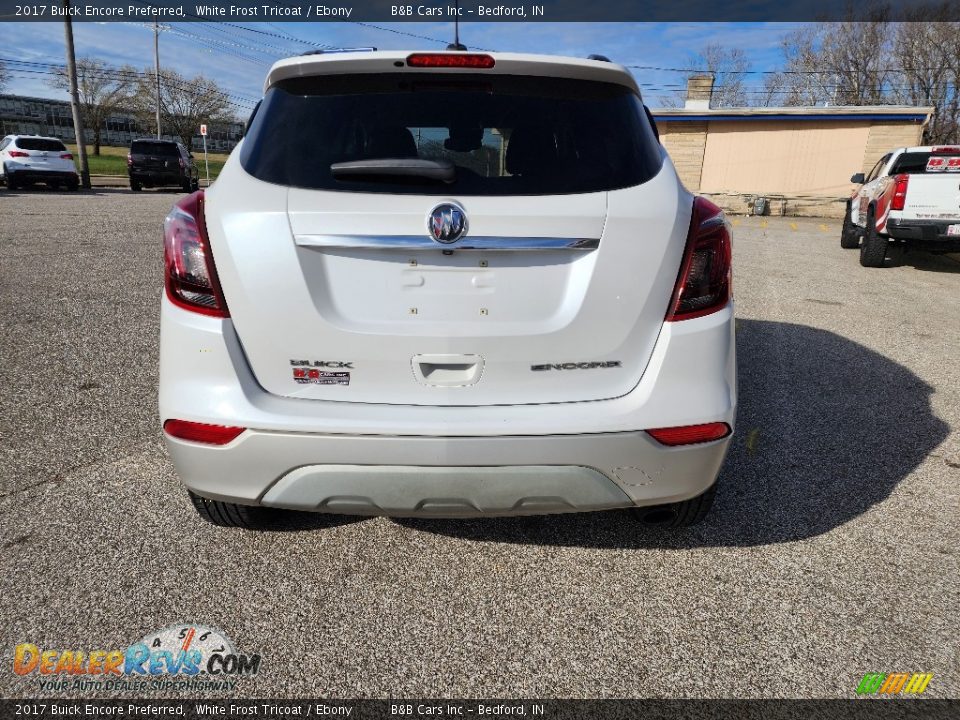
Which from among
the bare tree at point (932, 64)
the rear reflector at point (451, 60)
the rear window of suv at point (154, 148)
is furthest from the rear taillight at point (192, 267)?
the bare tree at point (932, 64)

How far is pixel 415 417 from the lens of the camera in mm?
2037

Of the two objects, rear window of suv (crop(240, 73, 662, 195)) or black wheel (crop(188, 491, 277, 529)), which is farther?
black wheel (crop(188, 491, 277, 529))

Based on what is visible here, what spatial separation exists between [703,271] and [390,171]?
1.05 m

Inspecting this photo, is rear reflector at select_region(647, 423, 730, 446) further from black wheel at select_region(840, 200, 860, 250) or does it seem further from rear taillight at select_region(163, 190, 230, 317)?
black wheel at select_region(840, 200, 860, 250)

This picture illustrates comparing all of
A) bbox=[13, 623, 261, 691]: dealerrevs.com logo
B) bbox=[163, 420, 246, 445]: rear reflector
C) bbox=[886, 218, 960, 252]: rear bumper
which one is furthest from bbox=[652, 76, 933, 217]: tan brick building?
bbox=[13, 623, 261, 691]: dealerrevs.com logo

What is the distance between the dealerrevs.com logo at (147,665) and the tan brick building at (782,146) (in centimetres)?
2645

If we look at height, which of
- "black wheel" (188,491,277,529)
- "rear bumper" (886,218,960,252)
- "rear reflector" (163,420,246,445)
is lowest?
"rear bumper" (886,218,960,252)

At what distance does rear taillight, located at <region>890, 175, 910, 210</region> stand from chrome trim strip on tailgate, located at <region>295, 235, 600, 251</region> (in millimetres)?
9848

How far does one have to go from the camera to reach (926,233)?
31.6ft

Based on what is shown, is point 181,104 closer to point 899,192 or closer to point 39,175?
point 39,175

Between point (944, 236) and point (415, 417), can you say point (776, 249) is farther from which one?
point (415, 417)

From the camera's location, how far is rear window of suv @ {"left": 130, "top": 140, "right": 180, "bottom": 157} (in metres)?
24.4

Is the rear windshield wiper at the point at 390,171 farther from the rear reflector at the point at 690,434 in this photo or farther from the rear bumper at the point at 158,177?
the rear bumper at the point at 158,177

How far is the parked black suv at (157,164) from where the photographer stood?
24375mm
